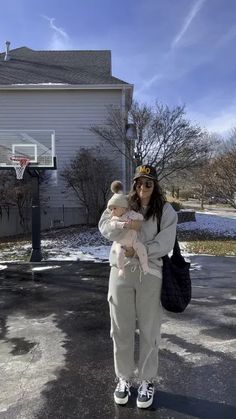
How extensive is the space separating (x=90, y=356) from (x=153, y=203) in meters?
1.92

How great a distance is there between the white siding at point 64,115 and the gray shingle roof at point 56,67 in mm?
735

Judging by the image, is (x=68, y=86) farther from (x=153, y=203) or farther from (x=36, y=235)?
(x=153, y=203)

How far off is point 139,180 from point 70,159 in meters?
16.2

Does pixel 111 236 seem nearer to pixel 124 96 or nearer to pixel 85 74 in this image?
pixel 124 96

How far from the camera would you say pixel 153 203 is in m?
3.64

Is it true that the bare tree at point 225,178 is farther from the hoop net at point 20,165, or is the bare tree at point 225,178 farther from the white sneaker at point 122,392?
the white sneaker at point 122,392

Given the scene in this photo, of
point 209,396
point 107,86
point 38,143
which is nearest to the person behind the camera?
point 209,396

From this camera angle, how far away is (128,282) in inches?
138

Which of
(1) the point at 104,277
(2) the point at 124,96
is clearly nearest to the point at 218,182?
(2) the point at 124,96

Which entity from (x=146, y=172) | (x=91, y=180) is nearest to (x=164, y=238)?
(x=146, y=172)

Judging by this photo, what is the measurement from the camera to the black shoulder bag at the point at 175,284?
3.53m

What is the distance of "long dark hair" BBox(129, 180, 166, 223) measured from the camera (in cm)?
362

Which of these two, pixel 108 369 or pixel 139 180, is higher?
pixel 139 180

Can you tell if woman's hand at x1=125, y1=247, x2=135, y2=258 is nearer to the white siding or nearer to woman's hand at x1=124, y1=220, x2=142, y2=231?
woman's hand at x1=124, y1=220, x2=142, y2=231
